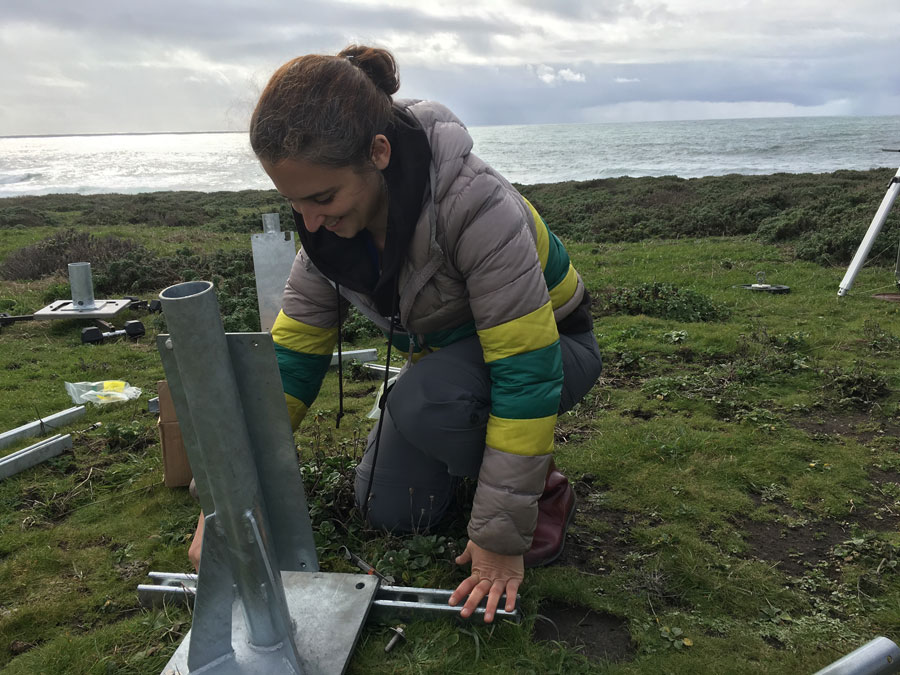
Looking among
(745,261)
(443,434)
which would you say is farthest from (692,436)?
(745,261)

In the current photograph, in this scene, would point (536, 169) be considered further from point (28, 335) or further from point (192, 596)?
point (192, 596)

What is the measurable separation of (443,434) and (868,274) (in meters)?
7.83

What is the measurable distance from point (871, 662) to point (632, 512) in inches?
52.6

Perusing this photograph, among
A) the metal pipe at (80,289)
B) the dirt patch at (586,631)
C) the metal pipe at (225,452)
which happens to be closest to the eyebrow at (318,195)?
the metal pipe at (225,452)

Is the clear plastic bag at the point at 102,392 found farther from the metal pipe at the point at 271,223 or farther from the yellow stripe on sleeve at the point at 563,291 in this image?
the yellow stripe on sleeve at the point at 563,291

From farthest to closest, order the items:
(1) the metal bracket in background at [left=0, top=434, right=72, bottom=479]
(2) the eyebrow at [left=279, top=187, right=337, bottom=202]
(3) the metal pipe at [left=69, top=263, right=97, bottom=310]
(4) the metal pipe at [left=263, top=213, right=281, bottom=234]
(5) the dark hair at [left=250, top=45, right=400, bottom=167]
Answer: (3) the metal pipe at [left=69, top=263, right=97, bottom=310] < (4) the metal pipe at [left=263, top=213, right=281, bottom=234] < (1) the metal bracket in background at [left=0, top=434, right=72, bottom=479] < (2) the eyebrow at [left=279, top=187, right=337, bottom=202] < (5) the dark hair at [left=250, top=45, right=400, bottom=167]

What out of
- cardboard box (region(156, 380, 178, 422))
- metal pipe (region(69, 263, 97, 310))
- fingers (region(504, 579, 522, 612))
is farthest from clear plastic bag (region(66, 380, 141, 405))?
fingers (region(504, 579, 522, 612))

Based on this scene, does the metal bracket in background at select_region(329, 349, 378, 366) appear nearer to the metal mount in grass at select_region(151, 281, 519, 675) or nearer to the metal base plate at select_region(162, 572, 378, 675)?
the metal base plate at select_region(162, 572, 378, 675)

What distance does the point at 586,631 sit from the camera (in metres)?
2.12

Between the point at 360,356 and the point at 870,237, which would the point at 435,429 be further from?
the point at 870,237

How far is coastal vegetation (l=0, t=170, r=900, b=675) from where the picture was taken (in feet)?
6.68

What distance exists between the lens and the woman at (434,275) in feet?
6.09

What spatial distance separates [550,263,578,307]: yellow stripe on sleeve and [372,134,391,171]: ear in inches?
34.7

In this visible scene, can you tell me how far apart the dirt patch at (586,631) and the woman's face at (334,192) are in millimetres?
1427
